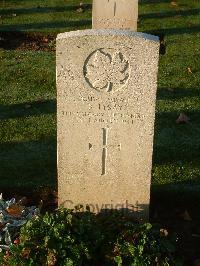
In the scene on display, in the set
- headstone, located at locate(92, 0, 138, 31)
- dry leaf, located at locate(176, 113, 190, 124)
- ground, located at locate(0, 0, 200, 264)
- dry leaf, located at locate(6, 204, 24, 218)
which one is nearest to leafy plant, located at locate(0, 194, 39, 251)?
dry leaf, located at locate(6, 204, 24, 218)

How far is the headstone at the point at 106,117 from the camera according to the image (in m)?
4.02

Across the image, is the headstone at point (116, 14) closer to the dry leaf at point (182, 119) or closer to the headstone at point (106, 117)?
the dry leaf at point (182, 119)

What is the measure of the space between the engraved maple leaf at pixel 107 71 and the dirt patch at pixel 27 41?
5.44 m

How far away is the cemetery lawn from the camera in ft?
19.0

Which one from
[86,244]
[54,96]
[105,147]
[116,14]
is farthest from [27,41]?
[86,244]

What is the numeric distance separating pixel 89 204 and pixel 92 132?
0.72 metres

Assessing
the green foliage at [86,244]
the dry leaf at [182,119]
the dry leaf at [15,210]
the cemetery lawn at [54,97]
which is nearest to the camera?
the green foliage at [86,244]

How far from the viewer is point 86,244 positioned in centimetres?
409

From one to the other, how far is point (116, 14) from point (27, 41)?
2685 mm

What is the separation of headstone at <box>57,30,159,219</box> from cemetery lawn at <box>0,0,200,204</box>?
91 cm

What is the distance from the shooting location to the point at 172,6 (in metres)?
12.0

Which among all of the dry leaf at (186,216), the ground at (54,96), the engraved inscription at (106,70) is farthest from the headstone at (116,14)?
the engraved inscription at (106,70)

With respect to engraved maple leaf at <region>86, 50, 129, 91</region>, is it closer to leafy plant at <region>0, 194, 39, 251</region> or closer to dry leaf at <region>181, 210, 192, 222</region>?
leafy plant at <region>0, 194, 39, 251</region>

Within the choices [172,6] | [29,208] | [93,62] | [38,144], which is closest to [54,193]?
[29,208]
